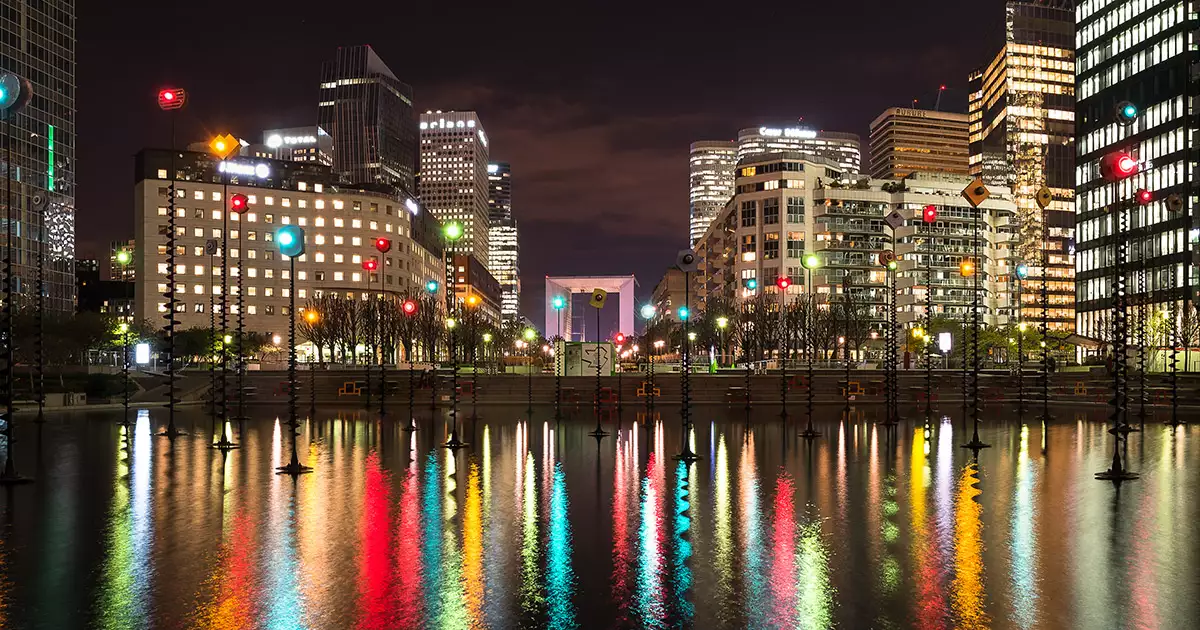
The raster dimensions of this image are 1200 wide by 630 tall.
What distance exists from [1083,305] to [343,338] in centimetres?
9211

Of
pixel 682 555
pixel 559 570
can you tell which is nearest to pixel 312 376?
pixel 682 555

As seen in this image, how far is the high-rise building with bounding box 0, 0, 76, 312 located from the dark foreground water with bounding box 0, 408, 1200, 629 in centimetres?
10780

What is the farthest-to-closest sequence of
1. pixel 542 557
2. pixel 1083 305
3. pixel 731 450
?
pixel 1083 305 → pixel 731 450 → pixel 542 557

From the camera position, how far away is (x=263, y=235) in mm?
157500

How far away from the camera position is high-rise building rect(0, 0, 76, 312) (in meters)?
118

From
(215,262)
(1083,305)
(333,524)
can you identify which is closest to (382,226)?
(215,262)

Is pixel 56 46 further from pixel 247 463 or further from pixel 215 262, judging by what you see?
pixel 247 463

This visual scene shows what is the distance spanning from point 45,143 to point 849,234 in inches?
4623

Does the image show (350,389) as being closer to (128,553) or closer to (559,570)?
(128,553)

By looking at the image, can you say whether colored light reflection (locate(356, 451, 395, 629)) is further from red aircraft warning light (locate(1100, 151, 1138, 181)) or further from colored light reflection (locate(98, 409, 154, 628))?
red aircraft warning light (locate(1100, 151, 1138, 181))

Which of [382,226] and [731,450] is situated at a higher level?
[382,226]

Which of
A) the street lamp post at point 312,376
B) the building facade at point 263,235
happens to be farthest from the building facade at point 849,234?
the street lamp post at point 312,376

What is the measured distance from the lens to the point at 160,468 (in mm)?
25812

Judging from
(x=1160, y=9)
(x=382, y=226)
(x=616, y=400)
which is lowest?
(x=616, y=400)
